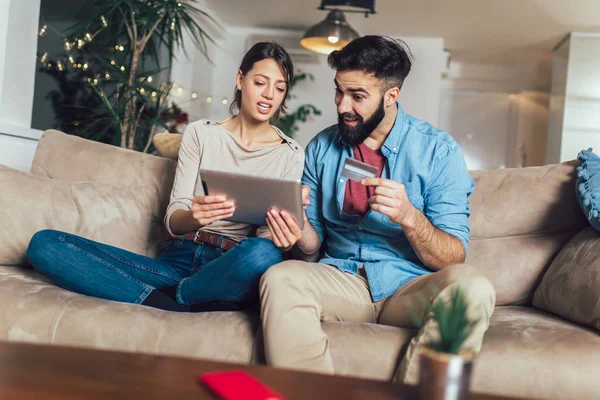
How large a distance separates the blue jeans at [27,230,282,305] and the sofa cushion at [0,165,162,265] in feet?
0.57

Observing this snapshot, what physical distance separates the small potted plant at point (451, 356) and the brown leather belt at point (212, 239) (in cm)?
111

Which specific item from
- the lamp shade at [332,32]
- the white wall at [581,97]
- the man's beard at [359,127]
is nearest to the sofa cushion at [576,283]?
the man's beard at [359,127]

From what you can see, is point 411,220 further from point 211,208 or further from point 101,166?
point 101,166

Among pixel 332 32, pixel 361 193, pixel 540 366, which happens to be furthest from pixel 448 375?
pixel 332 32

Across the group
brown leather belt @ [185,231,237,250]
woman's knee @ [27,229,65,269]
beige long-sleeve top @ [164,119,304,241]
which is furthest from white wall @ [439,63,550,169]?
woman's knee @ [27,229,65,269]

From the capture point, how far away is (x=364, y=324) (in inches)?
56.7

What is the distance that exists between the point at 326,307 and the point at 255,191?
342 millimetres

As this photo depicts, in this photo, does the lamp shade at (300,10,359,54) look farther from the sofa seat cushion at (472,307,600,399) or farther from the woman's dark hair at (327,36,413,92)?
the sofa seat cushion at (472,307,600,399)

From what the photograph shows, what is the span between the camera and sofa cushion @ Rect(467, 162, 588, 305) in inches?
71.5

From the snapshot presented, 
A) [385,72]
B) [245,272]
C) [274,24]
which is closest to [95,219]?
[245,272]

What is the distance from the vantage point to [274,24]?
6535 millimetres

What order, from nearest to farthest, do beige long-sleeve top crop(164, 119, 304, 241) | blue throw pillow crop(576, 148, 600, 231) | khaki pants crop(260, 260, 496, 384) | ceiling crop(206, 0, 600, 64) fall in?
khaki pants crop(260, 260, 496, 384), blue throw pillow crop(576, 148, 600, 231), beige long-sleeve top crop(164, 119, 304, 241), ceiling crop(206, 0, 600, 64)

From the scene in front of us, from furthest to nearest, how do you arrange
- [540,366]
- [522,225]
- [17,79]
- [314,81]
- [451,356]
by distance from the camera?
[314,81]
[17,79]
[522,225]
[540,366]
[451,356]

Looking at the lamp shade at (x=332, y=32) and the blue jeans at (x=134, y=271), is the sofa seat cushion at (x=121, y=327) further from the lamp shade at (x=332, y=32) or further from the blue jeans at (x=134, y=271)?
the lamp shade at (x=332, y=32)
